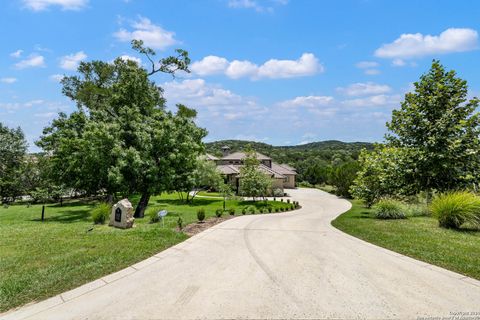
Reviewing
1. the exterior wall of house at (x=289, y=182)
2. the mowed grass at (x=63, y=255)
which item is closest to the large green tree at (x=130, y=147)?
the mowed grass at (x=63, y=255)

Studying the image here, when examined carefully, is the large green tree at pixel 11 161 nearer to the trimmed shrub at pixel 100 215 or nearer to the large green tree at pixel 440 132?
the trimmed shrub at pixel 100 215

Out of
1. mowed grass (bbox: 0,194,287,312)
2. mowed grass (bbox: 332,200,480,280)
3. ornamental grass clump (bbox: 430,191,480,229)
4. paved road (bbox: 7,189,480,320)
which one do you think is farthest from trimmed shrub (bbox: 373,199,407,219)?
mowed grass (bbox: 0,194,287,312)

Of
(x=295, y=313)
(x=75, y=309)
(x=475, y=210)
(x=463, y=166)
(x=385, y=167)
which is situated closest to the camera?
(x=295, y=313)

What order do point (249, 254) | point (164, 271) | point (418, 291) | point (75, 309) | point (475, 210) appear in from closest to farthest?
point (75, 309) < point (418, 291) < point (164, 271) < point (249, 254) < point (475, 210)

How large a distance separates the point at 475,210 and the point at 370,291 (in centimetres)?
831

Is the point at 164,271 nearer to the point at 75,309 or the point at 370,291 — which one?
the point at 75,309

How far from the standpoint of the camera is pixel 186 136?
63.5 ft

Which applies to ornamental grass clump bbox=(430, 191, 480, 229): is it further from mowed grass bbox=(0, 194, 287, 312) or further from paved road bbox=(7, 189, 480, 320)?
mowed grass bbox=(0, 194, 287, 312)

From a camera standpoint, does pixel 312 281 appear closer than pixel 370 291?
No

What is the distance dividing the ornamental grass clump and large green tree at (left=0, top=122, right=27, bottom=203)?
149 feet

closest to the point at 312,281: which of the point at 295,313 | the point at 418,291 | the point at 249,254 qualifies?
the point at 295,313

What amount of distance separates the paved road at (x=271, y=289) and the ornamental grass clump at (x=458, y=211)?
192 inches

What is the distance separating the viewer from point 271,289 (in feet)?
19.3

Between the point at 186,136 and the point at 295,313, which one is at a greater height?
the point at 186,136
